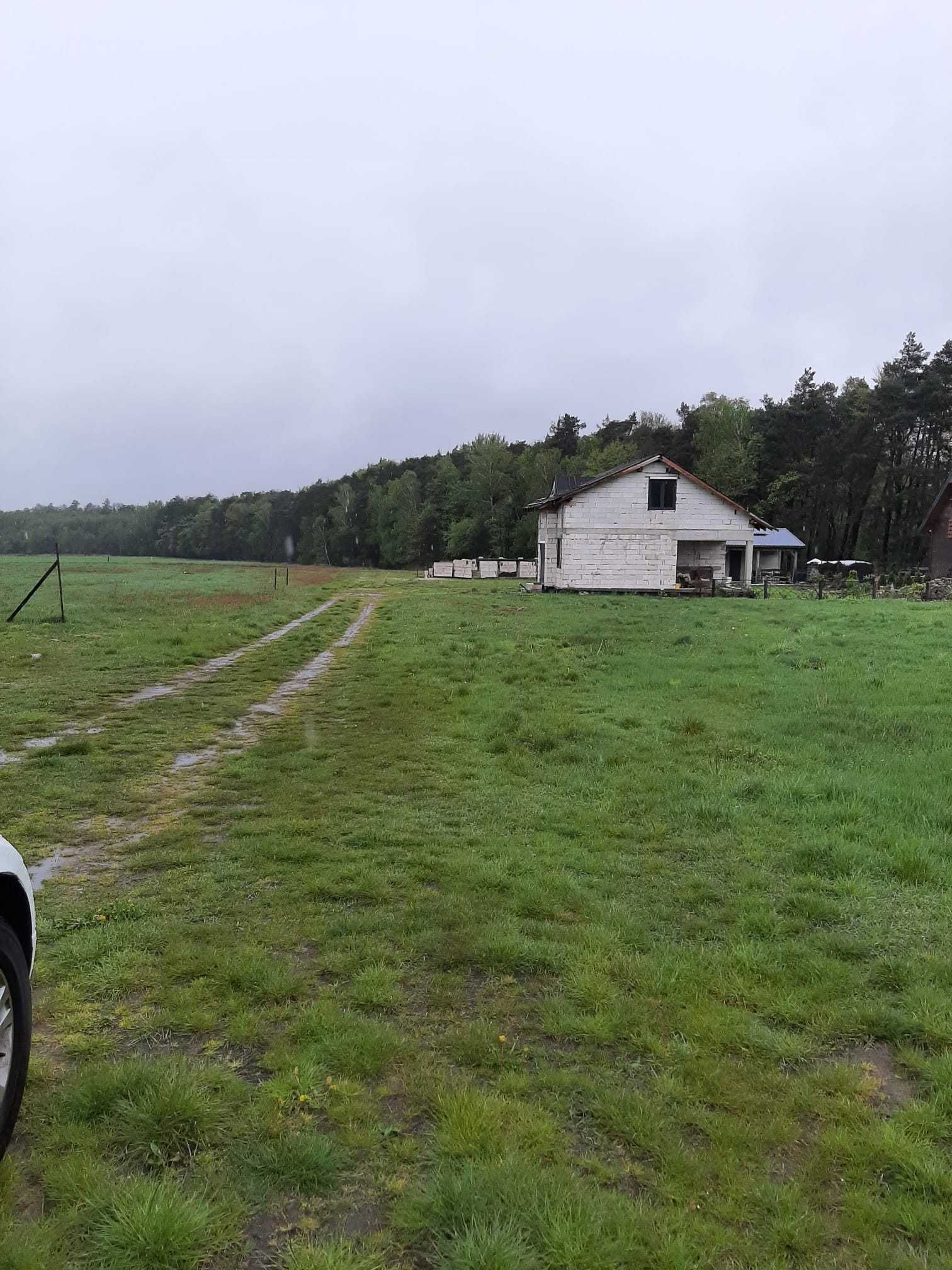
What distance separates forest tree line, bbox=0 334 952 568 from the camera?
61.3 metres

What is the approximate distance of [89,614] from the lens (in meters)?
24.8

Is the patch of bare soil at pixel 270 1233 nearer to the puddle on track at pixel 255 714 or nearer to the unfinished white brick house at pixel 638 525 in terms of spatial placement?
the puddle on track at pixel 255 714

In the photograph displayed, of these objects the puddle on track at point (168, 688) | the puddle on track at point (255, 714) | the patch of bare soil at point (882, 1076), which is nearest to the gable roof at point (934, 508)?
the puddle on track at point (168, 688)

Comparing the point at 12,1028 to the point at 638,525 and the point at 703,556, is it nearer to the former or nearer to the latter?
the point at 638,525

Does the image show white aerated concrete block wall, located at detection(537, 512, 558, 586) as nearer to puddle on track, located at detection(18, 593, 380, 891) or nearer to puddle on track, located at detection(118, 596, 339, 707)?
Result: puddle on track, located at detection(118, 596, 339, 707)

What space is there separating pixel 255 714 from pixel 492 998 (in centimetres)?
767

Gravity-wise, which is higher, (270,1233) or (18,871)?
(18,871)

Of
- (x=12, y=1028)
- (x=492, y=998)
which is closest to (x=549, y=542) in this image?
(x=492, y=998)

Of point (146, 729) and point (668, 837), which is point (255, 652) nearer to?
point (146, 729)

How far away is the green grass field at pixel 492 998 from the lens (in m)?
2.55

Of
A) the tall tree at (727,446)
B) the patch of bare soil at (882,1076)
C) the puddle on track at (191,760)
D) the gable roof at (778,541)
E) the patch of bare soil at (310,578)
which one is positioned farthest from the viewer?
the tall tree at (727,446)

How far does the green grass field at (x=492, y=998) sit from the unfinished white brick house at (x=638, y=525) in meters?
29.9

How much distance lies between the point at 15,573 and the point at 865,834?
64.8 metres

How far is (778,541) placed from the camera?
57281 millimetres
